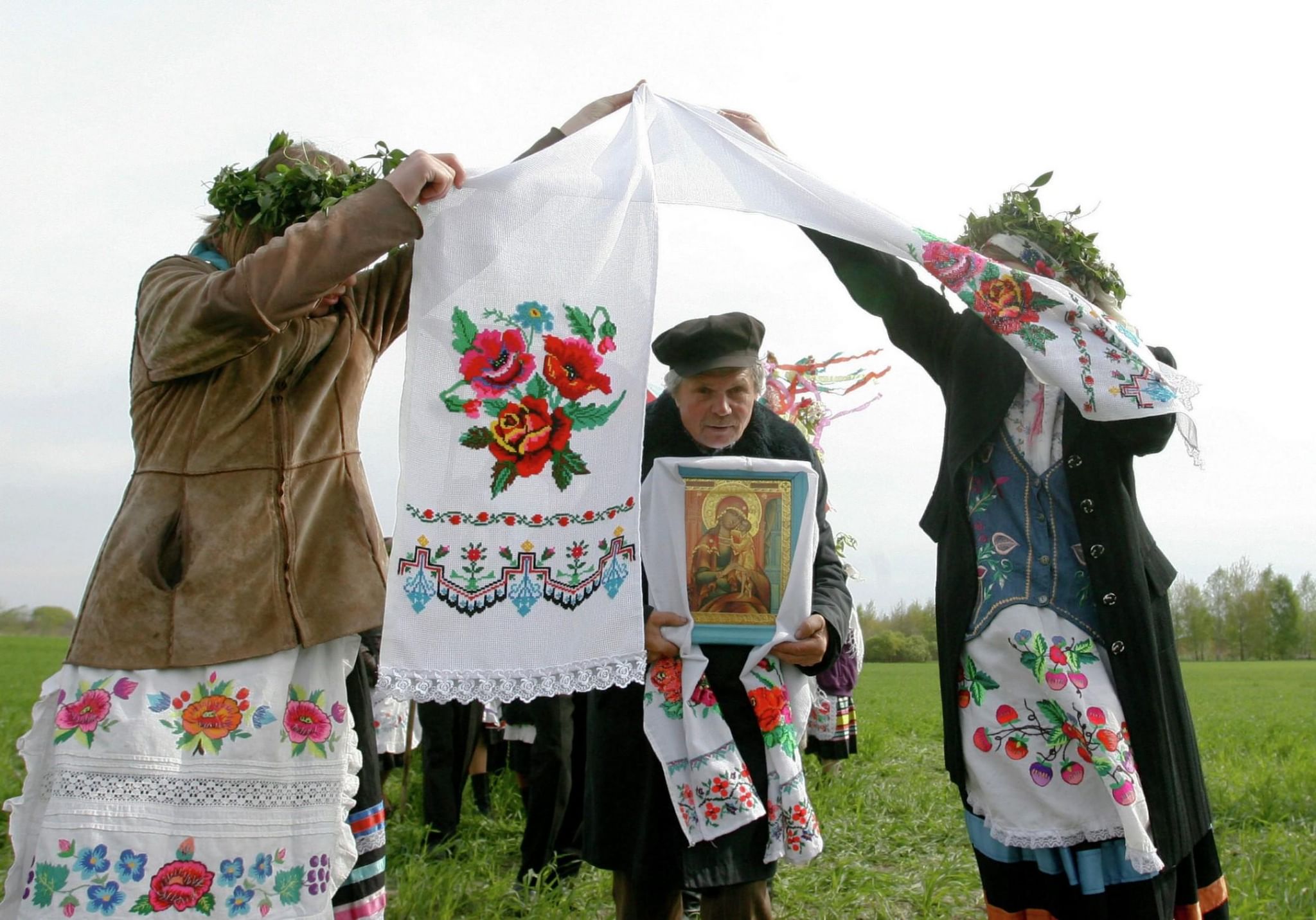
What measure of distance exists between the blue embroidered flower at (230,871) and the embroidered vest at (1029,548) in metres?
1.73

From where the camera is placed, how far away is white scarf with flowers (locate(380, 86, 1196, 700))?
7.43 ft

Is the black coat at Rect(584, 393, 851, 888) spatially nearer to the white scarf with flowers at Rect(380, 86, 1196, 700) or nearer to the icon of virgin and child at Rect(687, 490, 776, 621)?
the icon of virgin and child at Rect(687, 490, 776, 621)

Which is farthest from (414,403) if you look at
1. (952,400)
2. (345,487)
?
(952,400)

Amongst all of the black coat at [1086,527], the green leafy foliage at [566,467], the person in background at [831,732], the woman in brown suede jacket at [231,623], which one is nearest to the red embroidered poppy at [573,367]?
the green leafy foliage at [566,467]

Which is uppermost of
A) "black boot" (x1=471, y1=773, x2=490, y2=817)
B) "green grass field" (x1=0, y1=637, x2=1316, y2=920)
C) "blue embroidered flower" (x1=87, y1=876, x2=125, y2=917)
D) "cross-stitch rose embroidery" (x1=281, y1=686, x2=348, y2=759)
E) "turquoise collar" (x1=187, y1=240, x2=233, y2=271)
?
"turquoise collar" (x1=187, y1=240, x2=233, y2=271)

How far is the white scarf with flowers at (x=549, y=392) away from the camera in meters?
2.26

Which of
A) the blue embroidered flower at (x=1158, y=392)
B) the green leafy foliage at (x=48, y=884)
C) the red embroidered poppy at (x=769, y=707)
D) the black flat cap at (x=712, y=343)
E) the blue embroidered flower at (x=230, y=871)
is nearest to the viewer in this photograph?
the green leafy foliage at (x=48, y=884)

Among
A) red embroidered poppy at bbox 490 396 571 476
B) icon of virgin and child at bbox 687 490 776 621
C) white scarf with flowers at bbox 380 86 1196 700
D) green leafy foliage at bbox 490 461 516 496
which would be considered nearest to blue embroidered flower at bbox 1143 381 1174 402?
white scarf with flowers at bbox 380 86 1196 700

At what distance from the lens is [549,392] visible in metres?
2.41

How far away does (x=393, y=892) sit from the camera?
4.29m

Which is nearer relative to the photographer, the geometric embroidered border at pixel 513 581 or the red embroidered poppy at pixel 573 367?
the geometric embroidered border at pixel 513 581

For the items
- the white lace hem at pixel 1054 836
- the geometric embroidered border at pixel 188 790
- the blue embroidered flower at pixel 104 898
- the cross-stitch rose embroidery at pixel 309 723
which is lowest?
the white lace hem at pixel 1054 836

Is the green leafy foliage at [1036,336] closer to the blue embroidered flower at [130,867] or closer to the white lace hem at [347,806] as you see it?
the white lace hem at [347,806]

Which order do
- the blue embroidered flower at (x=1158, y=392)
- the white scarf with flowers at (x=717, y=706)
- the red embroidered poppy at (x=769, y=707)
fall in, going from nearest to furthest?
the blue embroidered flower at (x=1158, y=392) → the white scarf with flowers at (x=717, y=706) → the red embroidered poppy at (x=769, y=707)
